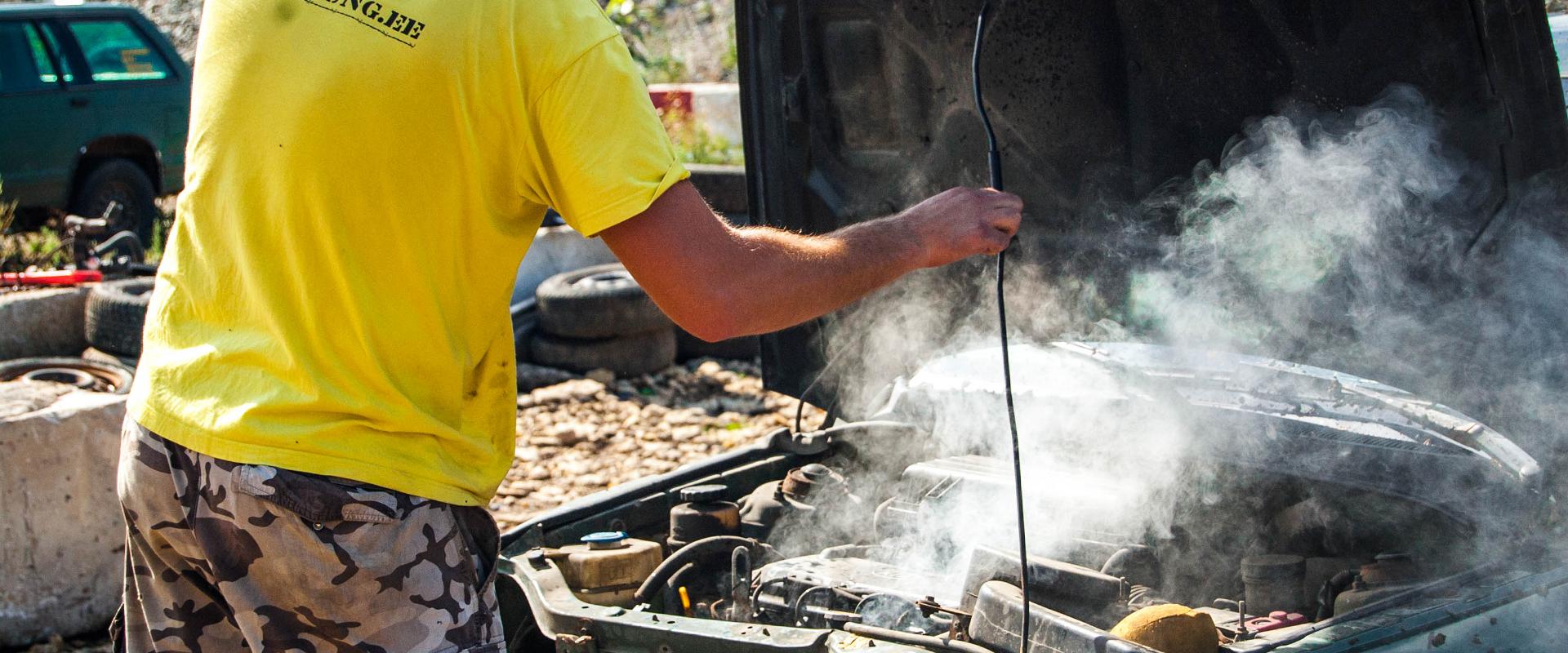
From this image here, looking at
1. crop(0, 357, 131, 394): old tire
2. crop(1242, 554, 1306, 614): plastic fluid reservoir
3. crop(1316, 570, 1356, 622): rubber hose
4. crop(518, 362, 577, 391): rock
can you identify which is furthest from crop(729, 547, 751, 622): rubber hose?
crop(518, 362, 577, 391): rock

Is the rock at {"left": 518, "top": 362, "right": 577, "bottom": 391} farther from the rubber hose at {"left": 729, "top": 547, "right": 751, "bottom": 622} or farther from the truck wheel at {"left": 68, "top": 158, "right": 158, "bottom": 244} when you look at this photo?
the rubber hose at {"left": 729, "top": 547, "right": 751, "bottom": 622}

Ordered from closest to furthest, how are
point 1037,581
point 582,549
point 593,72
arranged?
point 593,72 → point 1037,581 → point 582,549

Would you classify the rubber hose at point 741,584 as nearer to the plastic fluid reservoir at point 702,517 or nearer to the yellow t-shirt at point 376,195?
the plastic fluid reservoir at point 702,517

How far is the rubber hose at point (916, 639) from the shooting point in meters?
2.40

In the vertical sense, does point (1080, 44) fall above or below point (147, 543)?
above

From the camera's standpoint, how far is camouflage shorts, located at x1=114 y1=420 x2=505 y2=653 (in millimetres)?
1898

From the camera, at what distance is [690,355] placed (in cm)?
745

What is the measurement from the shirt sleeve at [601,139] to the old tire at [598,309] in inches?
198

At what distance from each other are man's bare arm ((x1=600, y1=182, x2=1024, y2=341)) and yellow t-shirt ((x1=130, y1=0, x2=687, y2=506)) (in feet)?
0.19

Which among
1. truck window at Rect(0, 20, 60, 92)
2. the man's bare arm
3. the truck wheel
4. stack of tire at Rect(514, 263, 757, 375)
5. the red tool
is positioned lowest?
stack of tire at Rect(514, 263, 757, 375)

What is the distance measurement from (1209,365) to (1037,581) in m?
0.65

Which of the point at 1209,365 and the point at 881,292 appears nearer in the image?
the point at 1209,365

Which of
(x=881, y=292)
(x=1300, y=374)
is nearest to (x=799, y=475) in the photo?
(x=881, y=292)

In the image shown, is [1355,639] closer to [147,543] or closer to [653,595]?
[653,595]
